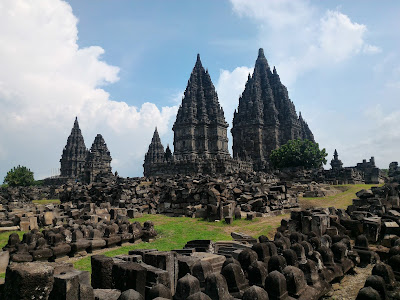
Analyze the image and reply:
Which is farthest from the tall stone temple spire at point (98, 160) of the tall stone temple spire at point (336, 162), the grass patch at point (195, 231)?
the grass patch at point (195, 231)

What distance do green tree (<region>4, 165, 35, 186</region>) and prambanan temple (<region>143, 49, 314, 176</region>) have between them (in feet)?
75.8

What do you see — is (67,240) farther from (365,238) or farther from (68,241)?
(365,238)

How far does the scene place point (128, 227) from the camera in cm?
1010

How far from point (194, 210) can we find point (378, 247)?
889 cm

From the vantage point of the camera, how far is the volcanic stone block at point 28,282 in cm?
323

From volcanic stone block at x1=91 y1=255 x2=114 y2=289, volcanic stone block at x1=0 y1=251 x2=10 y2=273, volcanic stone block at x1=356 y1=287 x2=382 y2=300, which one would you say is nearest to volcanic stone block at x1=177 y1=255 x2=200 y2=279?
volcanic stone block at x1=91 y1=255 x2=114 y2=289

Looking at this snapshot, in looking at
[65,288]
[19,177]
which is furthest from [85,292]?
[19,177]

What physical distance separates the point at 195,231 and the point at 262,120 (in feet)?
141

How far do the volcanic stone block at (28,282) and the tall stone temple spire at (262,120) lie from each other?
44.8 metres

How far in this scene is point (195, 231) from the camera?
424 inches

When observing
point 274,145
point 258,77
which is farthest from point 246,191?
point 258,77

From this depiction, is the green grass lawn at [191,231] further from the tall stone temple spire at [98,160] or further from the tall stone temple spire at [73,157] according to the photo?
the tall stone temple spire at [73,157]

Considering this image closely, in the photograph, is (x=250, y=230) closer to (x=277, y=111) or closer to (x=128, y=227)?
(x=128, y=227)

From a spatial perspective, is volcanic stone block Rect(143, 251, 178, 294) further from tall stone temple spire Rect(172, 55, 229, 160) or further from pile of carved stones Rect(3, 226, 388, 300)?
tall stone temple spire Rect(172, 55, 229, 160)
